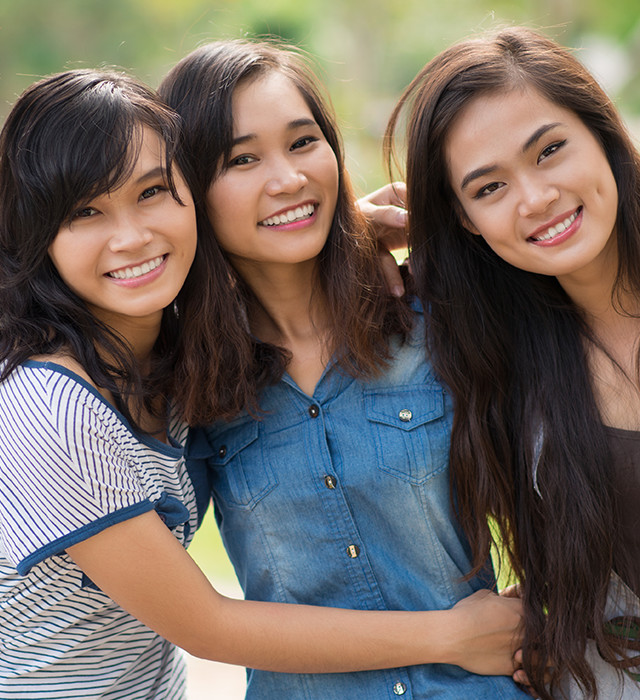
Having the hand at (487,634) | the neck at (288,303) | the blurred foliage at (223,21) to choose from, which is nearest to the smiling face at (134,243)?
the neck at (288,303)

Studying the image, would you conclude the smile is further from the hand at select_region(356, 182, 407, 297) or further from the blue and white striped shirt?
the blue and white striped shirt

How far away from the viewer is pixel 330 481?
2064 mm

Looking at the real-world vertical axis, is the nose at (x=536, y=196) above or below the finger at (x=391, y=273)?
above

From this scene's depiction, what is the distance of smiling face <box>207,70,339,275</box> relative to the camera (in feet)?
6.72

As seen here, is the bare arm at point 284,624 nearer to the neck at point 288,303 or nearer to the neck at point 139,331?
the neck at point 139,331

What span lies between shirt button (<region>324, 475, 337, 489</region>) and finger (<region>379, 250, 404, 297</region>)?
49 cm

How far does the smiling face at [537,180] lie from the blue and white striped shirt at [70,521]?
0.91m

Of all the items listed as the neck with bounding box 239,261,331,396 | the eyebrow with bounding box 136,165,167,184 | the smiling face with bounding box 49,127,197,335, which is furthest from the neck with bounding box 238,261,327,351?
the eyebrow with bounding box 136,165,167,184

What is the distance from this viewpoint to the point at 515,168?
194 cm

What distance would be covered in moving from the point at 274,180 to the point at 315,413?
1.84 feet

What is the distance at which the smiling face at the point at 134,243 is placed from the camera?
186 centimetres

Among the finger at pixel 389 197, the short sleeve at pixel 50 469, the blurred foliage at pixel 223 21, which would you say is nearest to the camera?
the short sleeve at pixel 50 469

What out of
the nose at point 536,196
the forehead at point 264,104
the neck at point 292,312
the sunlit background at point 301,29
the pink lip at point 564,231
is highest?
the forehead at point 264,104

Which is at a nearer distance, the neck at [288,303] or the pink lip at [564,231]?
the pink lip at [564,231]
